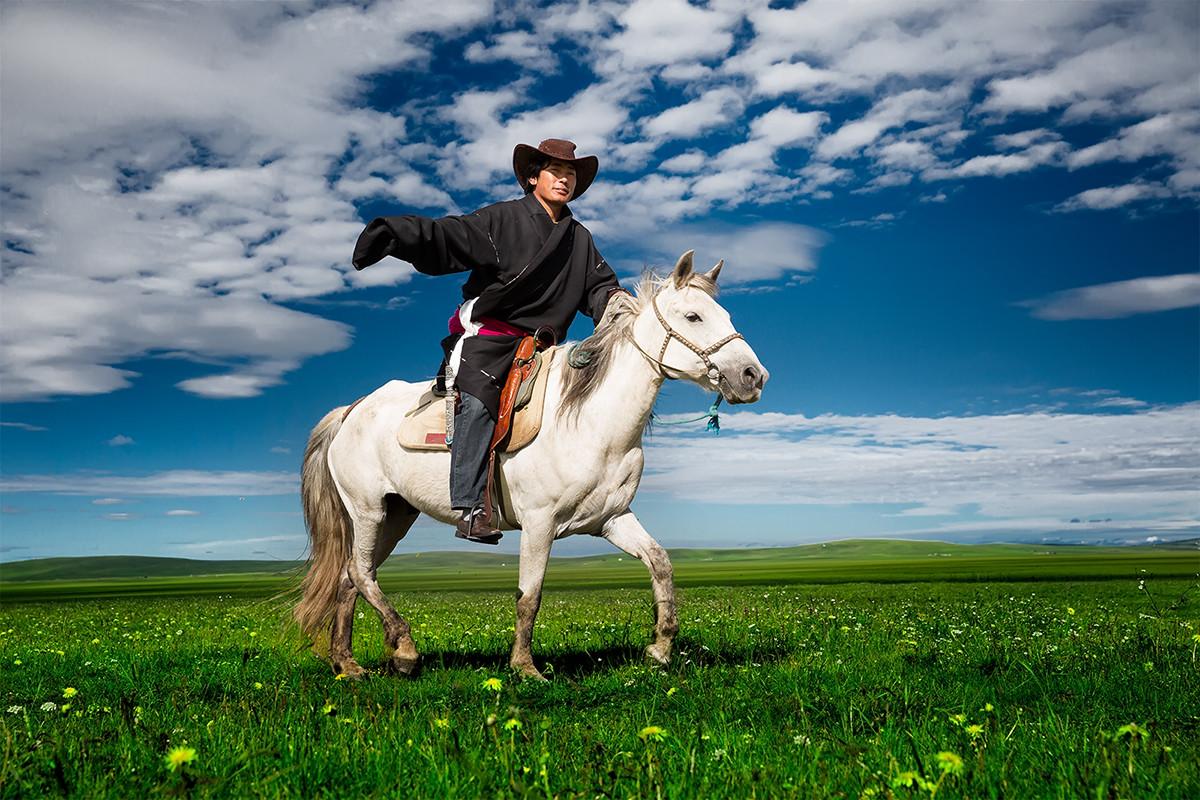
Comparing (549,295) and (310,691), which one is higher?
(549,295)

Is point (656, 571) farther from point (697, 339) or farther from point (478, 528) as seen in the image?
point (697, 339)

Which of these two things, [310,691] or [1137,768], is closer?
[1137,768]

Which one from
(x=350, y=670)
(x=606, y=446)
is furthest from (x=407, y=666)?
(x=606, y=446)

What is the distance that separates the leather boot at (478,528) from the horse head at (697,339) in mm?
2278

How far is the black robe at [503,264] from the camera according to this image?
8.26 meters

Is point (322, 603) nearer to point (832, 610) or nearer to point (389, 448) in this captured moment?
point (389, 448)

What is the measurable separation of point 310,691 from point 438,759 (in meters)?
3.03

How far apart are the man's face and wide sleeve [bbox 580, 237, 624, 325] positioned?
611 millimetres

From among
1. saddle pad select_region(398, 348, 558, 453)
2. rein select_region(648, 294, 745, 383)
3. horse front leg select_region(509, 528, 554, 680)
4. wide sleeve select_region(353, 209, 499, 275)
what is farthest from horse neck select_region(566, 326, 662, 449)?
wide sleeve select_region(353, 209, 499, 275)

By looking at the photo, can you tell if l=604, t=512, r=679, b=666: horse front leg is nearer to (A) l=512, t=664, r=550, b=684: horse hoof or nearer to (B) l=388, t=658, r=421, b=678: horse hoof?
(A) l=512, t=664, r=550, b=684: horse hoof

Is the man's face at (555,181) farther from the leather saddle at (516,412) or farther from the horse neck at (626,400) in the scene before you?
the horse neck at (626,400)

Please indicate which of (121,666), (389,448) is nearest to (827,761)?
(389,448)

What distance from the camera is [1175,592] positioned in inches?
827

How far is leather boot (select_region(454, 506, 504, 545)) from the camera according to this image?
8172 millimetres
